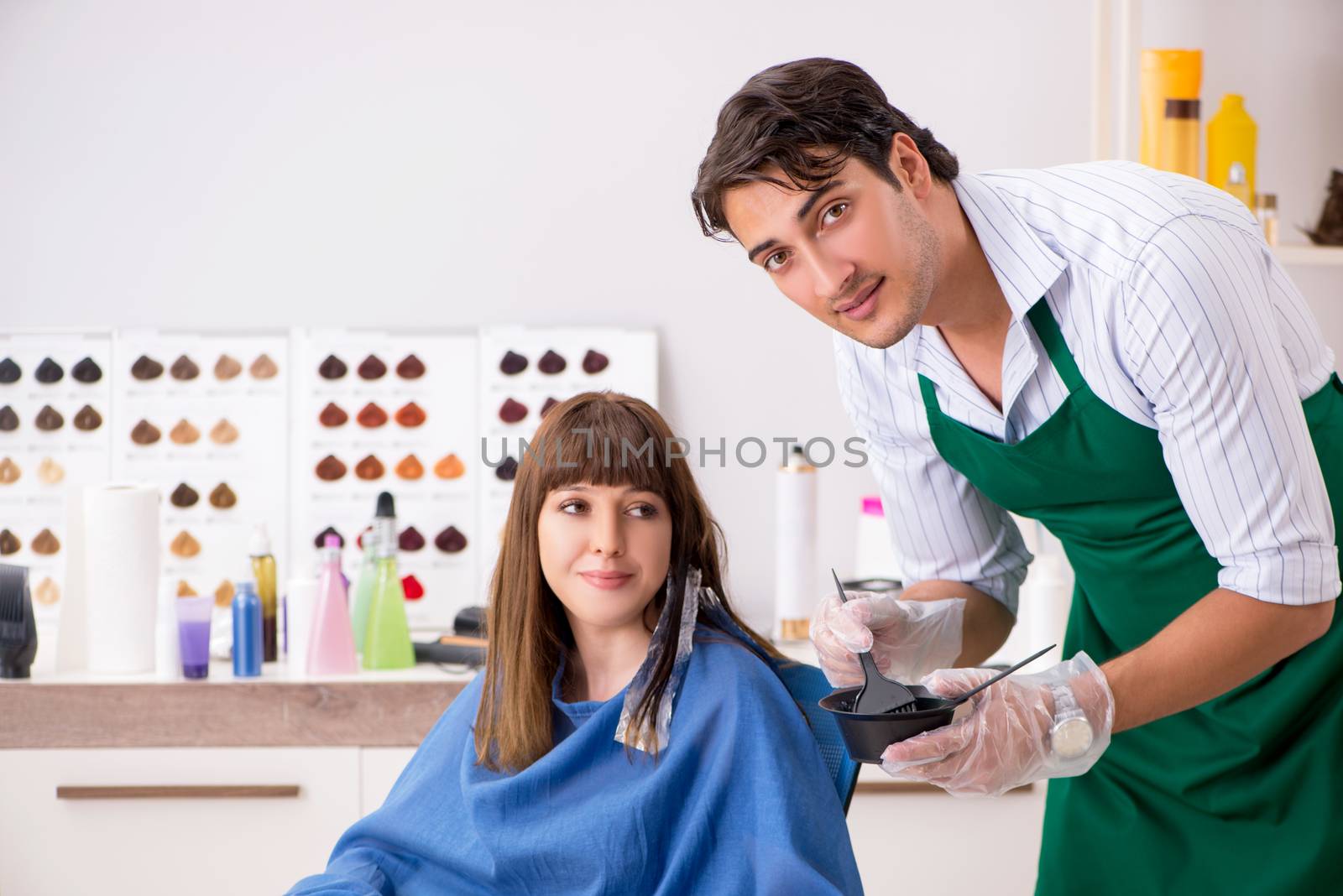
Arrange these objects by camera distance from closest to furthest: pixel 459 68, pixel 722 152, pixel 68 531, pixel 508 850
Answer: pixel 722 152 < pixel 508 850 < pixel 68 531 < pixel 459 68

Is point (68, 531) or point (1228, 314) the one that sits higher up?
point (1228, 314)

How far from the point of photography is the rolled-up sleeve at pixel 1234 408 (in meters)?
1.10

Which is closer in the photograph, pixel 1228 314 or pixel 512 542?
pixel 1228 314

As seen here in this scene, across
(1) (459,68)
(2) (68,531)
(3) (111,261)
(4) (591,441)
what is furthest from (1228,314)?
(3) (111,261)

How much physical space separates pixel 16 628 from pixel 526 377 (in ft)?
3.40

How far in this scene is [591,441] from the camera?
158 centimetres

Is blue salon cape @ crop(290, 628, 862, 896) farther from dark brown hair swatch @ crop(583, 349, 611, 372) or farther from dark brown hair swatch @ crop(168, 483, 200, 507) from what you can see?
dark brown hair swatch @ crop(168, 483, 200, 507)

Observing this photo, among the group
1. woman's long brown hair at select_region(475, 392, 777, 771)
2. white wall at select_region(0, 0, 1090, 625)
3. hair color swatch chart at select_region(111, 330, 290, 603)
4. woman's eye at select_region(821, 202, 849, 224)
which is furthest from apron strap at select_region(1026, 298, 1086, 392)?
hair color swatch chart at select_region(111, 330, 290, 603)

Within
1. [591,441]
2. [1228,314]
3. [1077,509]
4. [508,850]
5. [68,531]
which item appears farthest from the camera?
[68,531]

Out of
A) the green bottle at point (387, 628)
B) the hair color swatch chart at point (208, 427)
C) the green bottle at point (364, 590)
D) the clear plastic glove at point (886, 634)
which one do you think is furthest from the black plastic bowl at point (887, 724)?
the hair color swatch chart at point (208, 427)

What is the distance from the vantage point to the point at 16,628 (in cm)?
208

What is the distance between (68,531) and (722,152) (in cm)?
156

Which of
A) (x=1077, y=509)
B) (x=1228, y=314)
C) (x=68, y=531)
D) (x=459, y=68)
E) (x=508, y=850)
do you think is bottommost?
(x=508, y=850)

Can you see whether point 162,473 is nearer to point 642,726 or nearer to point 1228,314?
point 642,726
